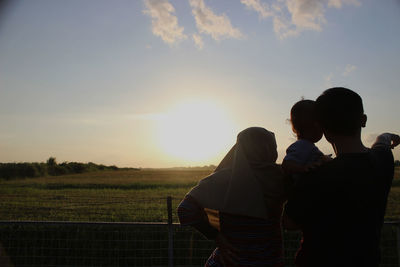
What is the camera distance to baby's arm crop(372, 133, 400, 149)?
5.95 ft

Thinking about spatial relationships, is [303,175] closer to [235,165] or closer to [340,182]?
[340,182]

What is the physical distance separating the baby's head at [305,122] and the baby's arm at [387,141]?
0.92ft

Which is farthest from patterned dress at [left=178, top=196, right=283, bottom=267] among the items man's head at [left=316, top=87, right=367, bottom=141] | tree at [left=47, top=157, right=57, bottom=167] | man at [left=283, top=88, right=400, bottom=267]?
tree at [left=47, top=157, right=57, bottom=167]

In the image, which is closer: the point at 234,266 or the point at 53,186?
the point at 234,266

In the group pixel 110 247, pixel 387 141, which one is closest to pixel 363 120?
pixel 387 141

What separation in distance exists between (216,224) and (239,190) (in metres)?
0.25

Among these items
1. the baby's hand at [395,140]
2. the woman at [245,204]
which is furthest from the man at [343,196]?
the baby's hand at [395,140]

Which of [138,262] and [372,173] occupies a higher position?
[372,173]

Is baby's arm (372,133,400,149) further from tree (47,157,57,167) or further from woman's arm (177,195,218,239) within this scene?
tree (47,157,57,167)

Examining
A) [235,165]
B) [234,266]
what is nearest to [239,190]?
→ [235,165]

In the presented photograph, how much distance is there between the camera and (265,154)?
1.87m

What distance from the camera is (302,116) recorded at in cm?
194

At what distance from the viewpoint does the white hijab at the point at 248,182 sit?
1806 mm

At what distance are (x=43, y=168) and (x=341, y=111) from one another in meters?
45.6
